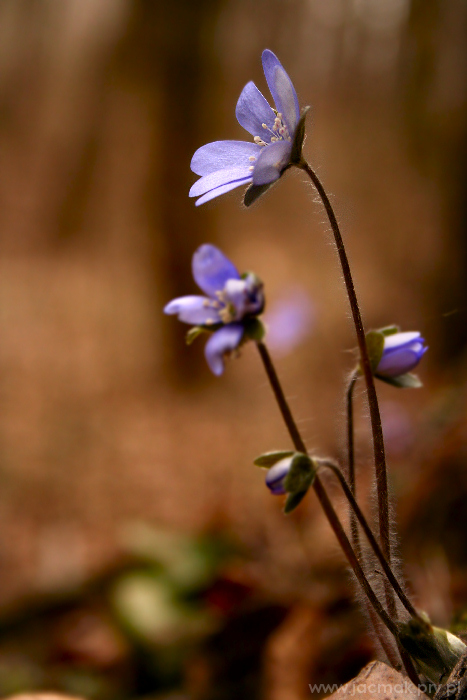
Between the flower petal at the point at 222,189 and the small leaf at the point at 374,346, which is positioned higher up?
the flower petal at the point at 222,189

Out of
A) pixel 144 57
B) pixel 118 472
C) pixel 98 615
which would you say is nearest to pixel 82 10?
pixel 144 57

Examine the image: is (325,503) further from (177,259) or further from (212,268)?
(177,259)

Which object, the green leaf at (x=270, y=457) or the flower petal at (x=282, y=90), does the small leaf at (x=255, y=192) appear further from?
the green leaf at (x=270, y=457)

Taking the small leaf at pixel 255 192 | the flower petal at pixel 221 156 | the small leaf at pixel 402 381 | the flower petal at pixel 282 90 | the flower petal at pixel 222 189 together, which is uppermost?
the flower petal at pixel 282 90

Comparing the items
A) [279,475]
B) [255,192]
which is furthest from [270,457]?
[255,192]

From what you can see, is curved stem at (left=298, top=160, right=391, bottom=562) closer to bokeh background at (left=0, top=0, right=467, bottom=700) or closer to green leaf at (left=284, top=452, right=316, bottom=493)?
green leaf at (left=284, top=452, right=316, bottom=493)

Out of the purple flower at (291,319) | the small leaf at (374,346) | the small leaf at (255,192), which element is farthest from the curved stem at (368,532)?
the purple flower at (291,319)
